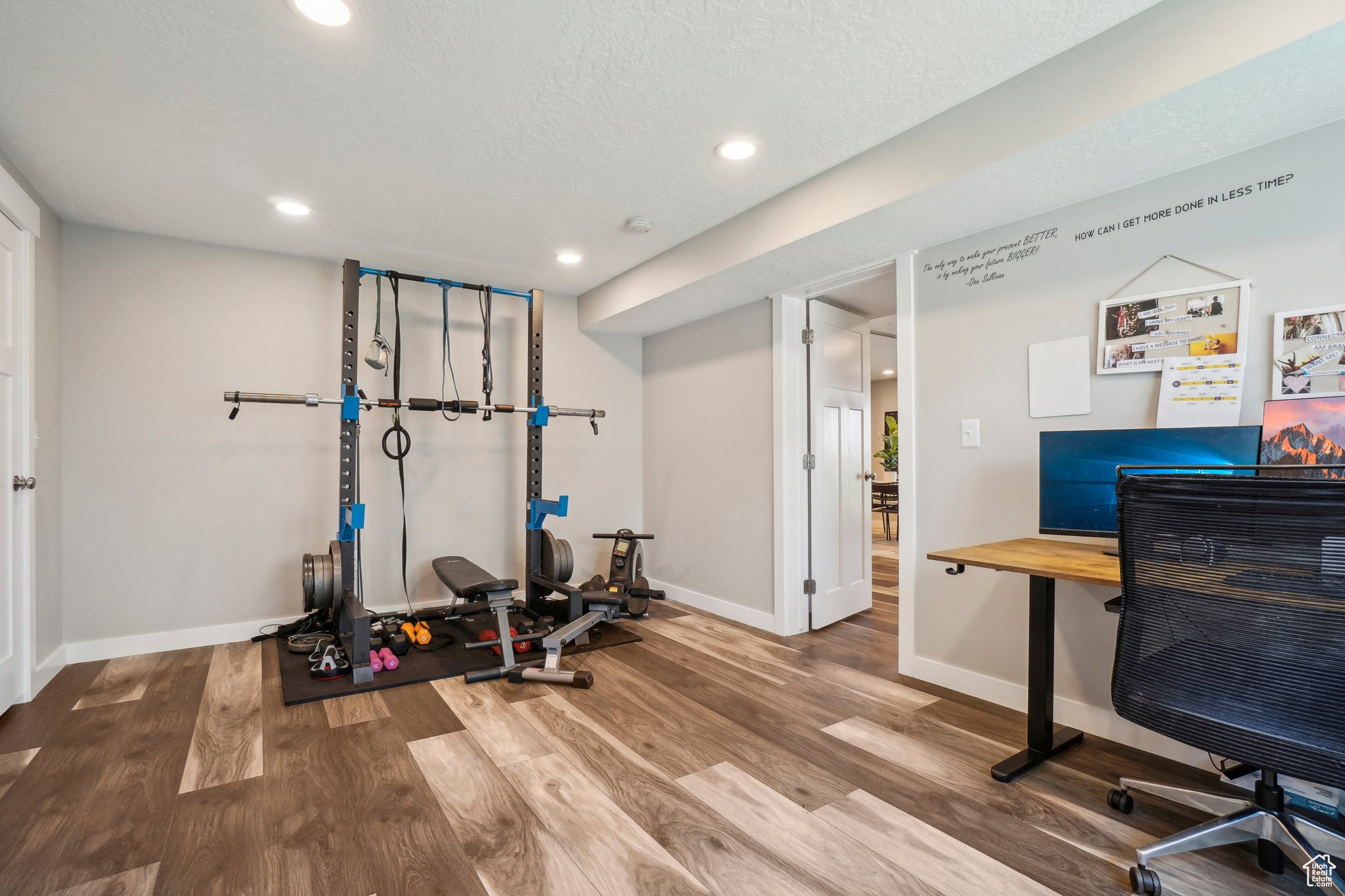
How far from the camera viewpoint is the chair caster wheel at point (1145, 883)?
4.79 ft

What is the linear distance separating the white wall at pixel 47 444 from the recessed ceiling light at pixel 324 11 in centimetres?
205

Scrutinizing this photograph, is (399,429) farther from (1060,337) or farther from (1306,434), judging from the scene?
(1306,434)

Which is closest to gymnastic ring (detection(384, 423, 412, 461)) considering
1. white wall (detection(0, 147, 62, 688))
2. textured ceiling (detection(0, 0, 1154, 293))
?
textured ceiling (detection(0, 0, 1154, 293))

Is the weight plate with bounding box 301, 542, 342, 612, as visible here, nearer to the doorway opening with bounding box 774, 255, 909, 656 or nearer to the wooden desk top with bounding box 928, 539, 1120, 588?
the doorway opening with bounding box 774, 255, 909, 656

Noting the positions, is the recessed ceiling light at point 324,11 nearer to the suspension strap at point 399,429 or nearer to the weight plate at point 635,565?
the suspension strap at point 399,429

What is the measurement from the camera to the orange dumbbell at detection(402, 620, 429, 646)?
11.3ft

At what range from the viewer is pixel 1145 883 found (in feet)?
4.80

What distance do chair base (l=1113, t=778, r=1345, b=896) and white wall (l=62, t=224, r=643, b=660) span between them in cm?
386

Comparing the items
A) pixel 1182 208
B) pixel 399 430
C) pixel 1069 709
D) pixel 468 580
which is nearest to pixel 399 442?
pixel 399 430

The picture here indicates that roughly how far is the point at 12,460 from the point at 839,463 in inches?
163

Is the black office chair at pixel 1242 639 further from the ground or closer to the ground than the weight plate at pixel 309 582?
further from the ground

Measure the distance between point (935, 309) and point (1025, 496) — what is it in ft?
3.13

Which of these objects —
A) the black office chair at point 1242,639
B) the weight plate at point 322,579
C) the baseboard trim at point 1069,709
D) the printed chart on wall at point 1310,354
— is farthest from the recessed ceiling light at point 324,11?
the baseboard trim at point 1069,709

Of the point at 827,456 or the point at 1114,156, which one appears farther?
the point at 827,456
